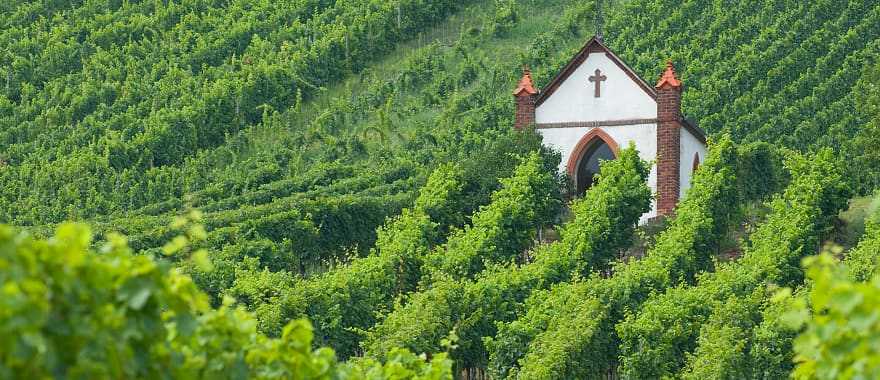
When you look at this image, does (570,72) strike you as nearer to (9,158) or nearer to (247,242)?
(247,242)

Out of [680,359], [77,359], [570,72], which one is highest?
[77,359]

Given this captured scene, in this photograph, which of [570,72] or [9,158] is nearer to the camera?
[570,72]

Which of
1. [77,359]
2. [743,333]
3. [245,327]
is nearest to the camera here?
[77,359]

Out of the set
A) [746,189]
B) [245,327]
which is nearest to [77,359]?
[245,327]

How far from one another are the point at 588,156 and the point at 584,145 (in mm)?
475

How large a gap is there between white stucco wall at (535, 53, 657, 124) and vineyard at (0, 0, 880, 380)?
123cm

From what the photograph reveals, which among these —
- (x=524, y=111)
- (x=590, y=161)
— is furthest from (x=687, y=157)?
(x=524, y=111)

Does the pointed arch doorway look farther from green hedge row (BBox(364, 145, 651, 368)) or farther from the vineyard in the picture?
green hedge row (BBox(364, 145, 651, 368))

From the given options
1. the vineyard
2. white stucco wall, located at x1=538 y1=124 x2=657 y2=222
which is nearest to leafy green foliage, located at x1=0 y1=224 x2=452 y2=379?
the vineyard

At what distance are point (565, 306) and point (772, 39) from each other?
78.0 feet

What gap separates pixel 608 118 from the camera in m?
45.5

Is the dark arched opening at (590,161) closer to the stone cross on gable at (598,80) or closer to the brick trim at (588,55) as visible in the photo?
the stone cross on gable at (598,80)

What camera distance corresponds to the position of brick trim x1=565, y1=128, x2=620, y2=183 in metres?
45.3

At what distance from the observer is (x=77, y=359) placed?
33.6ft
